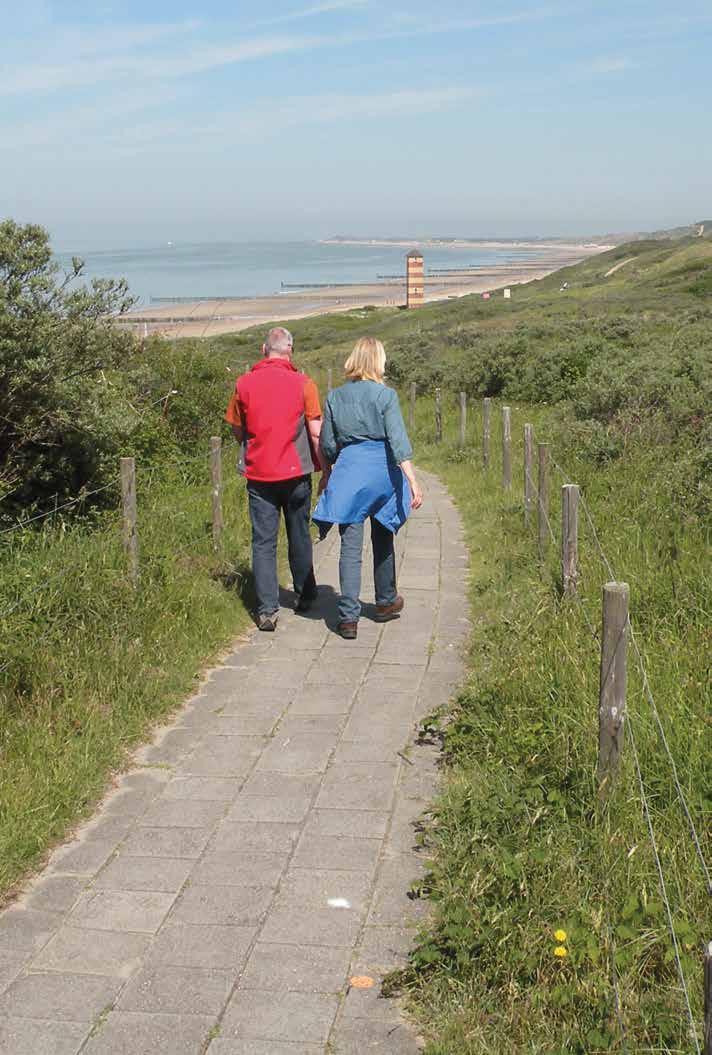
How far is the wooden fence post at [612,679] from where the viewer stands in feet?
14.0

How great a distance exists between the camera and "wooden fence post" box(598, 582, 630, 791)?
4.27 metres

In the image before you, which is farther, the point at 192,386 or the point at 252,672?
the point at 192,386

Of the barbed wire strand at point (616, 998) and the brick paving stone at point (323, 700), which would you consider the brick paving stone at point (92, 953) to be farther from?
the brick paving stone at point (323, 700)

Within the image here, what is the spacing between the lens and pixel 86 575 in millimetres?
7105

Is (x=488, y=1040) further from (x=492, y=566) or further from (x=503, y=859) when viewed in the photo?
(x=492, y=566)

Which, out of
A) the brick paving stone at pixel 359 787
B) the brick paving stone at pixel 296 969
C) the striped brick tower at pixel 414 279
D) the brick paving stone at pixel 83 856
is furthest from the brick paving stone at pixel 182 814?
the striped brick tower at pixel 414 279

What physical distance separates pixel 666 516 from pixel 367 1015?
19.4ft

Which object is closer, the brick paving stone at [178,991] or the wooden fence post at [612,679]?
the brick paving stone at [178,991]

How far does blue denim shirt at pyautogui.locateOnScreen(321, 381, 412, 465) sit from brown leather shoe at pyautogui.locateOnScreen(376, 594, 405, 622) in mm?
1070

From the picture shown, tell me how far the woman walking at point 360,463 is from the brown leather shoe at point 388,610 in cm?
38

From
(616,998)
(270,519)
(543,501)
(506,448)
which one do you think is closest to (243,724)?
(270,519)

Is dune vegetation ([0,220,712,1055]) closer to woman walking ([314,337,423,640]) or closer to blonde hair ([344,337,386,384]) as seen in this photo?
woman walking ([314,337,423,640])

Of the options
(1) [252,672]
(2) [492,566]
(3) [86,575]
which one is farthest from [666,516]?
(3) [86,575]

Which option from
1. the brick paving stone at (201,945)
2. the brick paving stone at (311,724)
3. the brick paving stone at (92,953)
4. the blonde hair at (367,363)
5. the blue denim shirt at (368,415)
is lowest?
the brick paving stone at (311,724)
